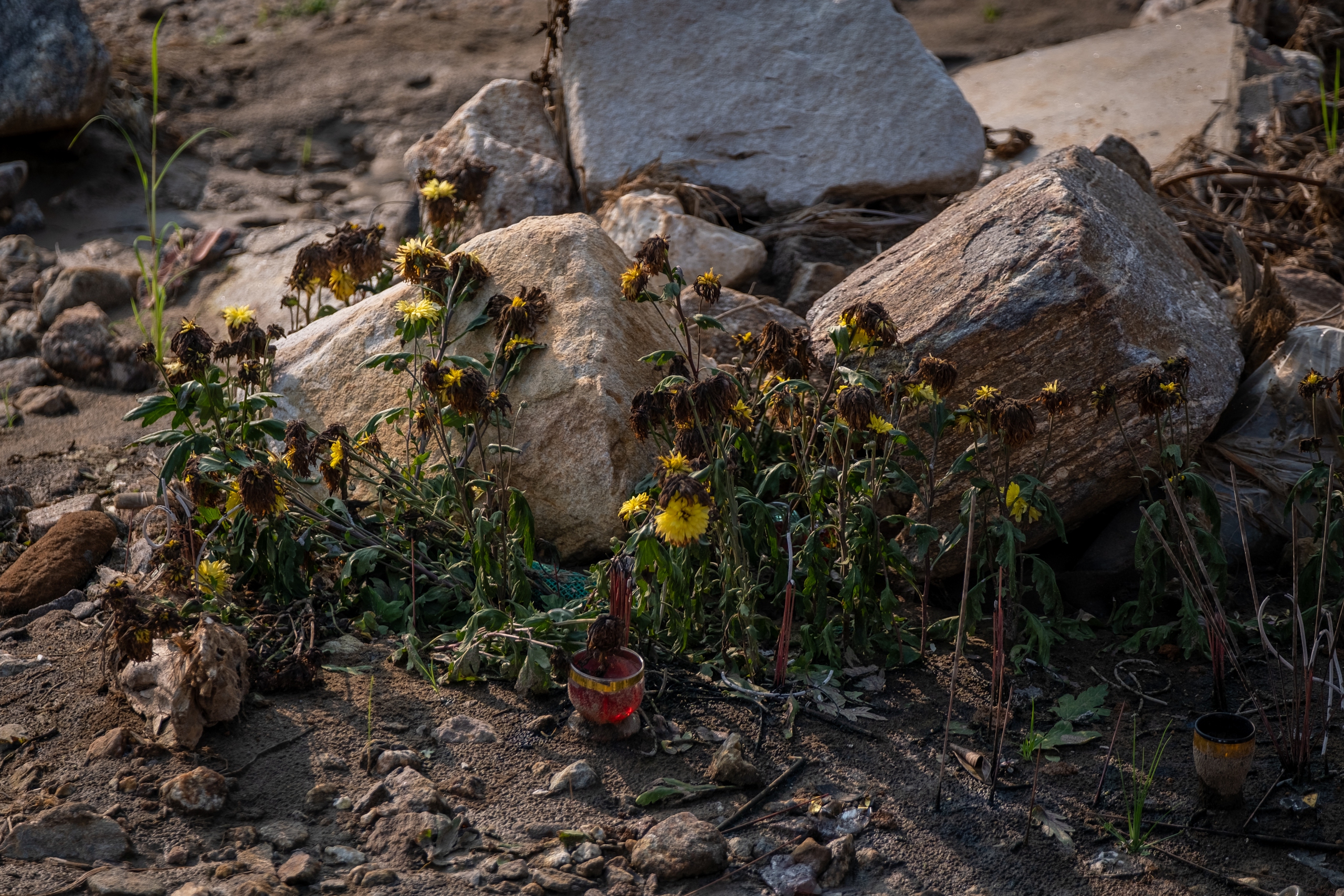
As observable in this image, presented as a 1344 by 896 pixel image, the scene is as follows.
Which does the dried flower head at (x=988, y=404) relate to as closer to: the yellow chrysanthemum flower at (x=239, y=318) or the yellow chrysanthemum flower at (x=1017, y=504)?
the yellow chrysanthemum flower at (x=1017, y=504)

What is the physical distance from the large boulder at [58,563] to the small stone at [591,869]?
6.70ft

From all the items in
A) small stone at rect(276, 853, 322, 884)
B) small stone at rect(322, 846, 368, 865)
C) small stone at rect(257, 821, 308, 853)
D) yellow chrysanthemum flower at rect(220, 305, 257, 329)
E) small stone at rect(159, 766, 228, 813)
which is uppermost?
yellow chrysanthemum flower at rect(220, 305, 257, 329)

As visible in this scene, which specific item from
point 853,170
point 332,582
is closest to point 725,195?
point 853,170

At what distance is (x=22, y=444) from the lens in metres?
4.43

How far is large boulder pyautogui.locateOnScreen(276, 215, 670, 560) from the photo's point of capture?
3359 mm

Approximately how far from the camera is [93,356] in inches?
197

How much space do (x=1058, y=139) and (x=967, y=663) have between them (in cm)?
452

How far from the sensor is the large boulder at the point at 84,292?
17.6ft

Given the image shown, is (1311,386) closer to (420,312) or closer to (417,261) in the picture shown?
(420,312)

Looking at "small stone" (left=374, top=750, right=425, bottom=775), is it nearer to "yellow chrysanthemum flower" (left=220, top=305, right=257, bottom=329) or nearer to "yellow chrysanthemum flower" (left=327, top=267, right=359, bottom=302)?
"yellow chrysanthemum flower" (left=220, top=305, right=257, bottom=329)

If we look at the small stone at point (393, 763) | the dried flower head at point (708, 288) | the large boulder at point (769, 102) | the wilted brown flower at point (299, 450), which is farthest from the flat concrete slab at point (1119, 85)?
the small stone at point (393, 763)

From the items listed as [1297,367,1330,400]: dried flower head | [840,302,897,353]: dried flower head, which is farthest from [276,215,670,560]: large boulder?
[1297,367,1330,400]: dried flower head

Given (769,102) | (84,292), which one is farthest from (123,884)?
(769,102)

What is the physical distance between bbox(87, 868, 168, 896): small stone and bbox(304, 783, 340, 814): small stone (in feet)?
1.16
